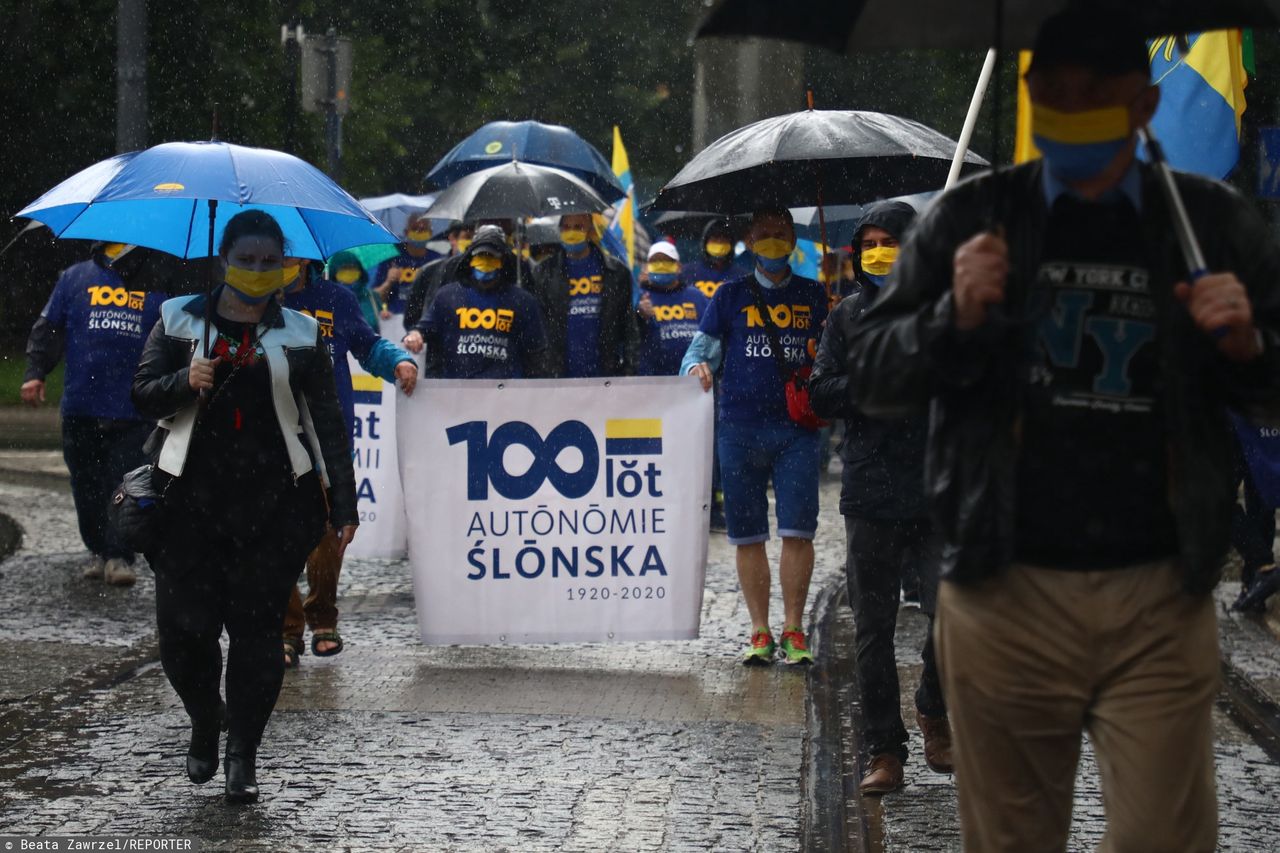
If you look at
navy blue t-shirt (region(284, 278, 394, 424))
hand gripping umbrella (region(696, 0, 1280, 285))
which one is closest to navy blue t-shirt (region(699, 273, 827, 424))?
navy blue t-shirt (region(284, 278, 394, 424))

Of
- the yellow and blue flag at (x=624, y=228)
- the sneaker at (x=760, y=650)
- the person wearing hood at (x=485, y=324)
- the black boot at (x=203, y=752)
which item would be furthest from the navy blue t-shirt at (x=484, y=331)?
the yellow and blue flag at (x=624, y=228)

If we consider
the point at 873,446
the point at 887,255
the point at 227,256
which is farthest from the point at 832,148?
the point at 227,256

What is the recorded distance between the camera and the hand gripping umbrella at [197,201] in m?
6.24

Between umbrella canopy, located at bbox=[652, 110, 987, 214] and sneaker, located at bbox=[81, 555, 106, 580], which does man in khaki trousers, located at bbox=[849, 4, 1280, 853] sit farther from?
sneaker, located at bbox=[81, 555, 106, 580]

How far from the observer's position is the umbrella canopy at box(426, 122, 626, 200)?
15609 mm

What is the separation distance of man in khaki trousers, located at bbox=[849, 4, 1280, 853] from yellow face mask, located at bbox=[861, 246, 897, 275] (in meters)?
3.05

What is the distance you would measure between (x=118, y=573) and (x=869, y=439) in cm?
548

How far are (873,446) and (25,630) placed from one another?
4.66m

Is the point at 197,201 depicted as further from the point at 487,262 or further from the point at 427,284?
the point at 427,284

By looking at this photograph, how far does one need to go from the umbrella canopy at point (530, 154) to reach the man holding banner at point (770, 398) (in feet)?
23.4

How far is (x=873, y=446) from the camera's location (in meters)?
6.30

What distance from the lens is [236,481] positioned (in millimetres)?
6004

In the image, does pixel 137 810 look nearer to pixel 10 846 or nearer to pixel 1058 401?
pixel 10 846

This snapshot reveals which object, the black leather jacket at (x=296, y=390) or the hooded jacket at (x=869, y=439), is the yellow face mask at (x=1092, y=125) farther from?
the black leather jacket at (x=296, y=390)
